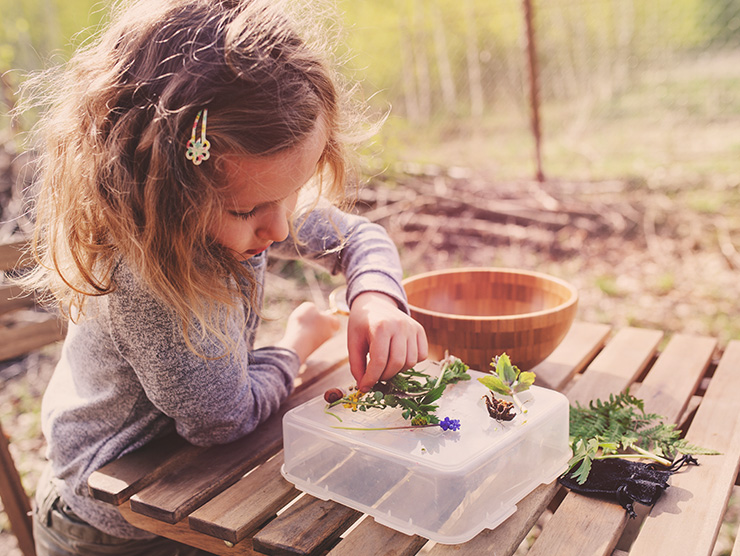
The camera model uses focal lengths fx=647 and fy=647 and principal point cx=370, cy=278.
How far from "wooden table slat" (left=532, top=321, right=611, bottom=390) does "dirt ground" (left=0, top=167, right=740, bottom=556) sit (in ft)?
4.37

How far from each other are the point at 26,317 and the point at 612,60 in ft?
16.5

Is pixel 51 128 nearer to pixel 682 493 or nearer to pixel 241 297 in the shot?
pixel 241 297

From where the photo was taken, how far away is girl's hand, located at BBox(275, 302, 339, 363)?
1.22 metres

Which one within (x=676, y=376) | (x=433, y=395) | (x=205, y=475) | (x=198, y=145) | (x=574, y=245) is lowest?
(x=574, y=245)

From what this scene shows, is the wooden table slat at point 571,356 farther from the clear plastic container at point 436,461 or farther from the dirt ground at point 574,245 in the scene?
the dirt ground at point 574,245

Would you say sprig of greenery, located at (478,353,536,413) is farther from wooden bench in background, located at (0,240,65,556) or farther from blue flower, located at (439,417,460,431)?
wooden bench in background, located at (0,240,65,556)

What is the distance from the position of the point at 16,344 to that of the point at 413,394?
1.13 m

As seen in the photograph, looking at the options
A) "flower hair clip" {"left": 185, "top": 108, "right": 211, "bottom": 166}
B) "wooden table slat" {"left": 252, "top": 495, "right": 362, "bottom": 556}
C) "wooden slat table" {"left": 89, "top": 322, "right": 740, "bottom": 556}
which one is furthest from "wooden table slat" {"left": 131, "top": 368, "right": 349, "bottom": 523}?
"flower hair clip" {"left": 185, "top": 108, "right": 211, "bottom": 166}

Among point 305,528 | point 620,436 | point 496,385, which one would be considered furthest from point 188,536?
point 620,436

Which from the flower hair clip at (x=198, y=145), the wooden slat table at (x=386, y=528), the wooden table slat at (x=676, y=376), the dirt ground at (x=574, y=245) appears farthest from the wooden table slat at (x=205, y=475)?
the dirt ground at (x=574, y=245)

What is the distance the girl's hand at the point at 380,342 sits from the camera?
901mm

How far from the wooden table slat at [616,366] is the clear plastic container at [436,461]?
25 cm

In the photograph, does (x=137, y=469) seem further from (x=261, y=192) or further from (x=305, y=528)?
(x=261, y=192)

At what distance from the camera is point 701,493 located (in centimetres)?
81
